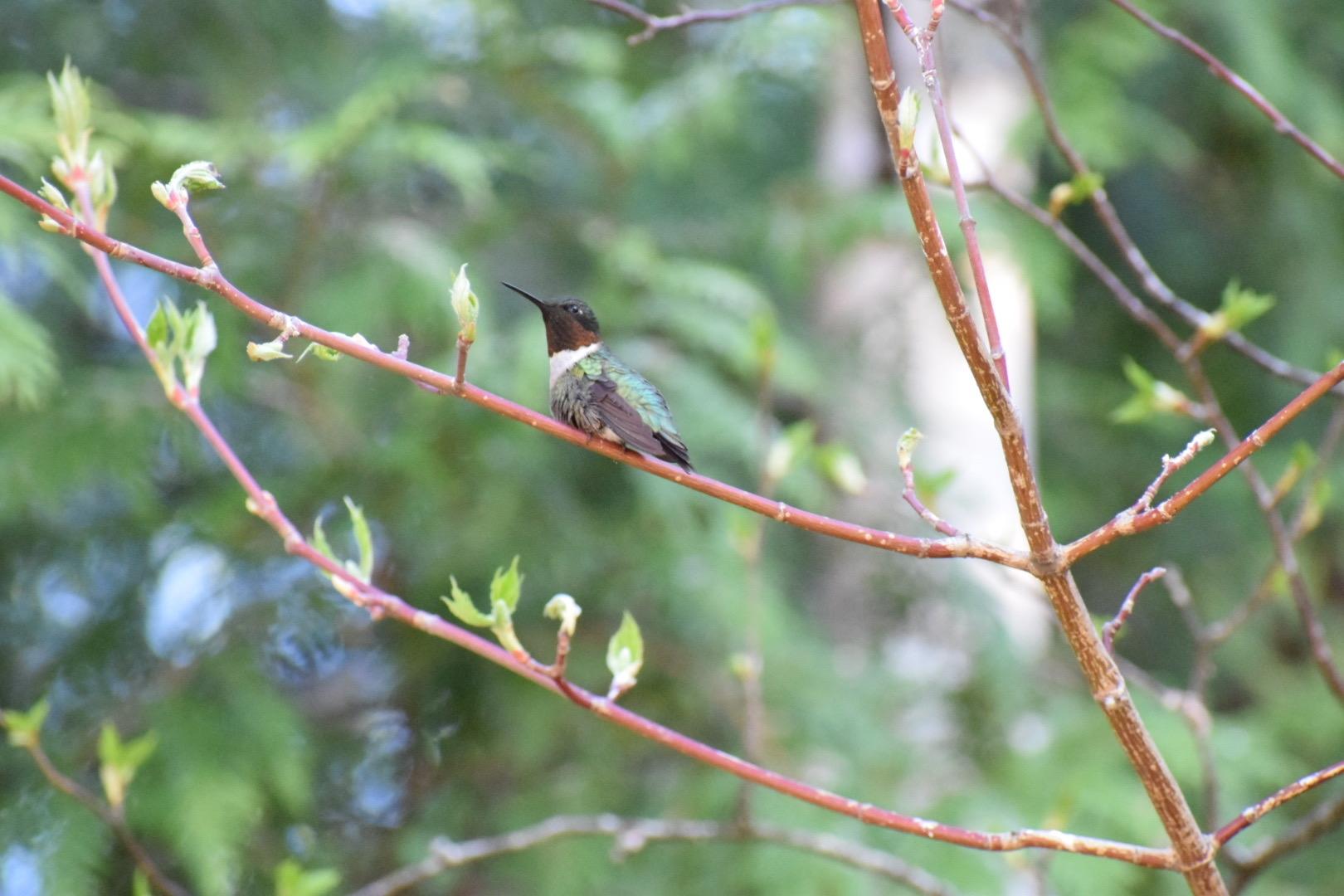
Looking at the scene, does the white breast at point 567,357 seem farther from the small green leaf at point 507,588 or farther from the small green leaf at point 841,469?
the small green leaf at point 507,588

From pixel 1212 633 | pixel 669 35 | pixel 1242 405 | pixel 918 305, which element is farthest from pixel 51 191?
pixel 1242 405

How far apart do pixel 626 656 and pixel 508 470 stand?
262 centimetres

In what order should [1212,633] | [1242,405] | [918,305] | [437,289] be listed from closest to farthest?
1. [1212,633]
2. [437,289]
3. [918,305]
4. [1242,405]

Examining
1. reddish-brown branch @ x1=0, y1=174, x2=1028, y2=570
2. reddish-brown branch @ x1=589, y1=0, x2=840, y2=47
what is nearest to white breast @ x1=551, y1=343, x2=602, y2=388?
reddish-brown branch @ x1=589, y1=0, x2=840, y2=47

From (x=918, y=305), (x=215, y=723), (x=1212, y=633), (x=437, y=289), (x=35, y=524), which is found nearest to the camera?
(x=1212, y=633)

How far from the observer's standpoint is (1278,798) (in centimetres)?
152

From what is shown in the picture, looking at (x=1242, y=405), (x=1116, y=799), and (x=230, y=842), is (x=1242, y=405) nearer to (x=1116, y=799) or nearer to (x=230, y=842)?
(x=1116, y=799)

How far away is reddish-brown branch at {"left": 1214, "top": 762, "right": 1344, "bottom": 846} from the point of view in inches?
58.8

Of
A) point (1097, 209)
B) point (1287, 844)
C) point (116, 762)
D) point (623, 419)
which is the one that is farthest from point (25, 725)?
point (1287, 844)

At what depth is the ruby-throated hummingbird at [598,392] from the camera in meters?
2.35

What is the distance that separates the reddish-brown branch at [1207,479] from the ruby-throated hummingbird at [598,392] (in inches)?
26.8

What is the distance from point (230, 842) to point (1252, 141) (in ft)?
21.5

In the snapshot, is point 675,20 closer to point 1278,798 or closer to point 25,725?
point 1278,798

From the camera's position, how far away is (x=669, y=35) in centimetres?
736
